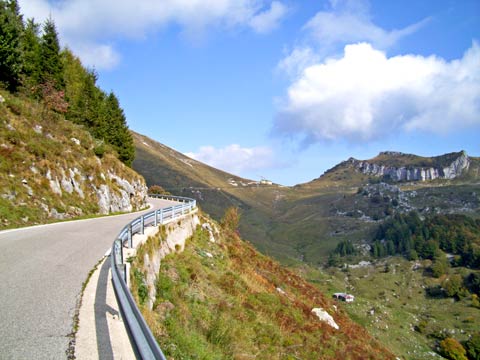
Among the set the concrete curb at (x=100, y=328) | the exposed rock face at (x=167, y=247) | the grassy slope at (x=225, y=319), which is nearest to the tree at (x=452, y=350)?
the grassy slope at (x=225, y=319)

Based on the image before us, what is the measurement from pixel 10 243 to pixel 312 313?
58.8 feet

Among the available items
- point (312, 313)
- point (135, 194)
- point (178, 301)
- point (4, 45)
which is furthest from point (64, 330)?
point (135, 194)

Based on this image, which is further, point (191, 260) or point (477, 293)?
point (477, 293)

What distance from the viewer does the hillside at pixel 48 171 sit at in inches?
784

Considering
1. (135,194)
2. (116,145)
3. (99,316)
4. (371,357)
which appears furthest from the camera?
(116,145)

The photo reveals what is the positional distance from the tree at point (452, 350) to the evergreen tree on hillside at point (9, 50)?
121 m

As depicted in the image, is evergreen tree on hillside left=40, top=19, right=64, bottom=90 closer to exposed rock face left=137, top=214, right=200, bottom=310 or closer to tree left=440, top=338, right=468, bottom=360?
exposed rock face left=137, top=214, right=200, bottom=310

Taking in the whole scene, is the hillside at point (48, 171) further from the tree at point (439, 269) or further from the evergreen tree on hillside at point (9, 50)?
the tree at point (439, 269)

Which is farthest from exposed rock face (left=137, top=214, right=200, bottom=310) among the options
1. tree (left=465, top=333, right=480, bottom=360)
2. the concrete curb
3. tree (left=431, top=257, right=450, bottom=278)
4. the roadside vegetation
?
tree (left=431, top=257, right=450, bottom=278)

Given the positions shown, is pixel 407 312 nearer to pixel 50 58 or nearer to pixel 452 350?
pixel 452 350

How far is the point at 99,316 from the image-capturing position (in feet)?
21.7

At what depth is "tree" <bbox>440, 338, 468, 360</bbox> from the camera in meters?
101

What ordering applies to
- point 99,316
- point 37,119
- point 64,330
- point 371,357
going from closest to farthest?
point 64,330 → point 99,316 → point 371,357 → point 37,119

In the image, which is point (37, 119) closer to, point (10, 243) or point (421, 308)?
point (10, 243)
